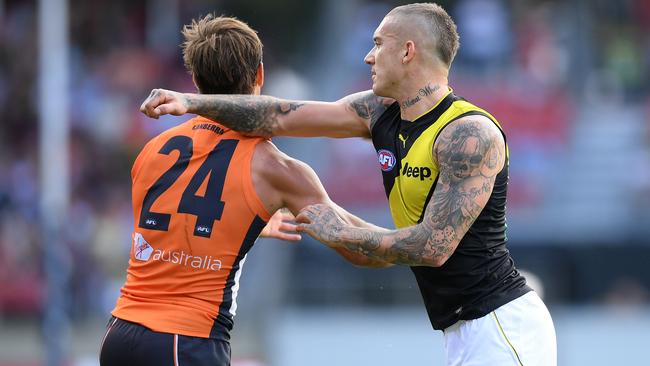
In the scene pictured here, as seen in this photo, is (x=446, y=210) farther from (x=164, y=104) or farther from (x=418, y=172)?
(x=164, y=104)

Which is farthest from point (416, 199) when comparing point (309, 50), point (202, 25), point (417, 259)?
point (309, 50)

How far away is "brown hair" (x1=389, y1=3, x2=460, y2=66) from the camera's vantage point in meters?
4.97

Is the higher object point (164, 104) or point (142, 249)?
→ point (164, 104)

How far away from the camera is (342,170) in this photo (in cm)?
1565

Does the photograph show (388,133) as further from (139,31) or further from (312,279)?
(139,31)

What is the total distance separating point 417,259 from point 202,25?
4.61 ft

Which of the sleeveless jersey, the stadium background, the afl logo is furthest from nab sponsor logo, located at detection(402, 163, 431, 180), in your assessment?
the stadium background

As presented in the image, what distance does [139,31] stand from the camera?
728 inches

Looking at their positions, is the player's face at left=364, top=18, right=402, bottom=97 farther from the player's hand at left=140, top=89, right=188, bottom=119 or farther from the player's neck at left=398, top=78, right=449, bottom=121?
the player's hand at left=140, top=89, right=188, bottom=119

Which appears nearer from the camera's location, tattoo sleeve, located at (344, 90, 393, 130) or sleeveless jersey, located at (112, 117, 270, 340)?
sleeveless jersey, located at (112, 117, 270, 340)

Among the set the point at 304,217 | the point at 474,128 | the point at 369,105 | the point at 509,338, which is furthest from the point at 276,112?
the point at 509,338

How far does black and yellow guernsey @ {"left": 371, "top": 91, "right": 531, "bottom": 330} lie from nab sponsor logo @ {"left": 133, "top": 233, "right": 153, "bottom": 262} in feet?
3.69

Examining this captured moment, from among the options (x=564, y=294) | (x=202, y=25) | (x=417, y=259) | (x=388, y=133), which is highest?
(x=202, y=25)

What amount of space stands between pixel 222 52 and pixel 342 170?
10.8 m
